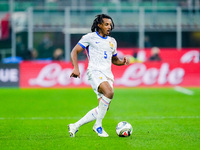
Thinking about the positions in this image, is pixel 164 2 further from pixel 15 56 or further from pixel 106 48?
pixel 106 48

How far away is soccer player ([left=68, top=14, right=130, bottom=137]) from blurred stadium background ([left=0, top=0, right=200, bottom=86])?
15.4 m

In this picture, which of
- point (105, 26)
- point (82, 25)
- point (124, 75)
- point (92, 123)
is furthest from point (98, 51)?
point (82, 25)

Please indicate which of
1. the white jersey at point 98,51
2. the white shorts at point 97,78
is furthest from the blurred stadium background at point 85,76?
the white jersey at point 98,51

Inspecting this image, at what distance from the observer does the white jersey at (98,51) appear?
751cm

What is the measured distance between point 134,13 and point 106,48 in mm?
17486

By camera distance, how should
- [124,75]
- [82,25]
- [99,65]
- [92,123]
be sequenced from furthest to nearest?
[82,25]
[124,75]
[92,123]
[99,65]

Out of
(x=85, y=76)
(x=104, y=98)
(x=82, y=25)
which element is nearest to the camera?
(x=104, y=98)

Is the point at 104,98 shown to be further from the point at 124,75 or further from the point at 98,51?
the point at 124,75

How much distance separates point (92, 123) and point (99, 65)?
2.28 m

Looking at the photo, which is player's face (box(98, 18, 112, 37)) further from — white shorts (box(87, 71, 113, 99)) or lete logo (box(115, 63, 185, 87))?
lete logo (box(115, 63, 185, 87))

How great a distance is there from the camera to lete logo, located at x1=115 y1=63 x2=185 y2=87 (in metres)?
19.8

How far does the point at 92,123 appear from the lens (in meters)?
9.50

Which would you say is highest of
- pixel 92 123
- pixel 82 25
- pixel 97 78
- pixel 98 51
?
pixel 98 51

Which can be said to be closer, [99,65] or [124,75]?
[99,65]
